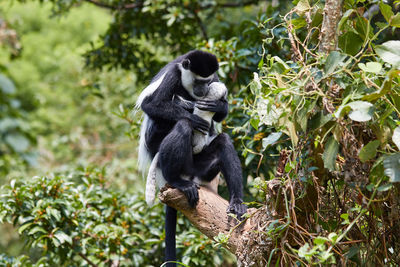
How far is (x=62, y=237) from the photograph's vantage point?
9.48 feet

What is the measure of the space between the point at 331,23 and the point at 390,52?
27 centimetres

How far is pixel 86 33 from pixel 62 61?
157 inches

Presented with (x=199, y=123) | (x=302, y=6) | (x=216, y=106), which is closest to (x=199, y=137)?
(x=199, y=123)

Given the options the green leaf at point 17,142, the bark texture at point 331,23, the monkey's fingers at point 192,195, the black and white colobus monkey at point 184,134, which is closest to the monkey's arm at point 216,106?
the black and white colobus monkey at point 184,134

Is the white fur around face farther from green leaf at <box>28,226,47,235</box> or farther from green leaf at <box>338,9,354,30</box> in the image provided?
green leaf at <box>28,226,47,235</box>

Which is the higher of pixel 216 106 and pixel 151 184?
pixel 216 106

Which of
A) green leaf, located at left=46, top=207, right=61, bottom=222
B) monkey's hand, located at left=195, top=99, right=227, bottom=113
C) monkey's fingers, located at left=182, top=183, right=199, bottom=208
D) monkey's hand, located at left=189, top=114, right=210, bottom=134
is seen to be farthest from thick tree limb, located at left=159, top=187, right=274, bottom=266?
green leaf, located at left=46, top=207, right=61, bottom=222

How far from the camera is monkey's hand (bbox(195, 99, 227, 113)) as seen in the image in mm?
2621

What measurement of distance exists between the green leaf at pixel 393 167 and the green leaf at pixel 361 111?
155 mm

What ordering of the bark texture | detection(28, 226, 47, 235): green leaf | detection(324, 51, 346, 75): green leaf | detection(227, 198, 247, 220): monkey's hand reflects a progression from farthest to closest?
detection(28, 226, 47, 235): green leaf < detection(227, 198, 247, 220): monkey's hand < the bark texture < detection(324, 51, 346, 75): green leaf

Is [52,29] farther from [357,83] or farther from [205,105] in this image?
[357,83]

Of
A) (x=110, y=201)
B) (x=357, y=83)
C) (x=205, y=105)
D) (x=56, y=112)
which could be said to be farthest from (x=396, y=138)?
(x=56, y=112)

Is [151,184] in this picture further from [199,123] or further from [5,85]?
[5,85]

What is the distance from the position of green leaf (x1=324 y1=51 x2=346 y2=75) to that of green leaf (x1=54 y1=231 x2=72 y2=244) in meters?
2.00
